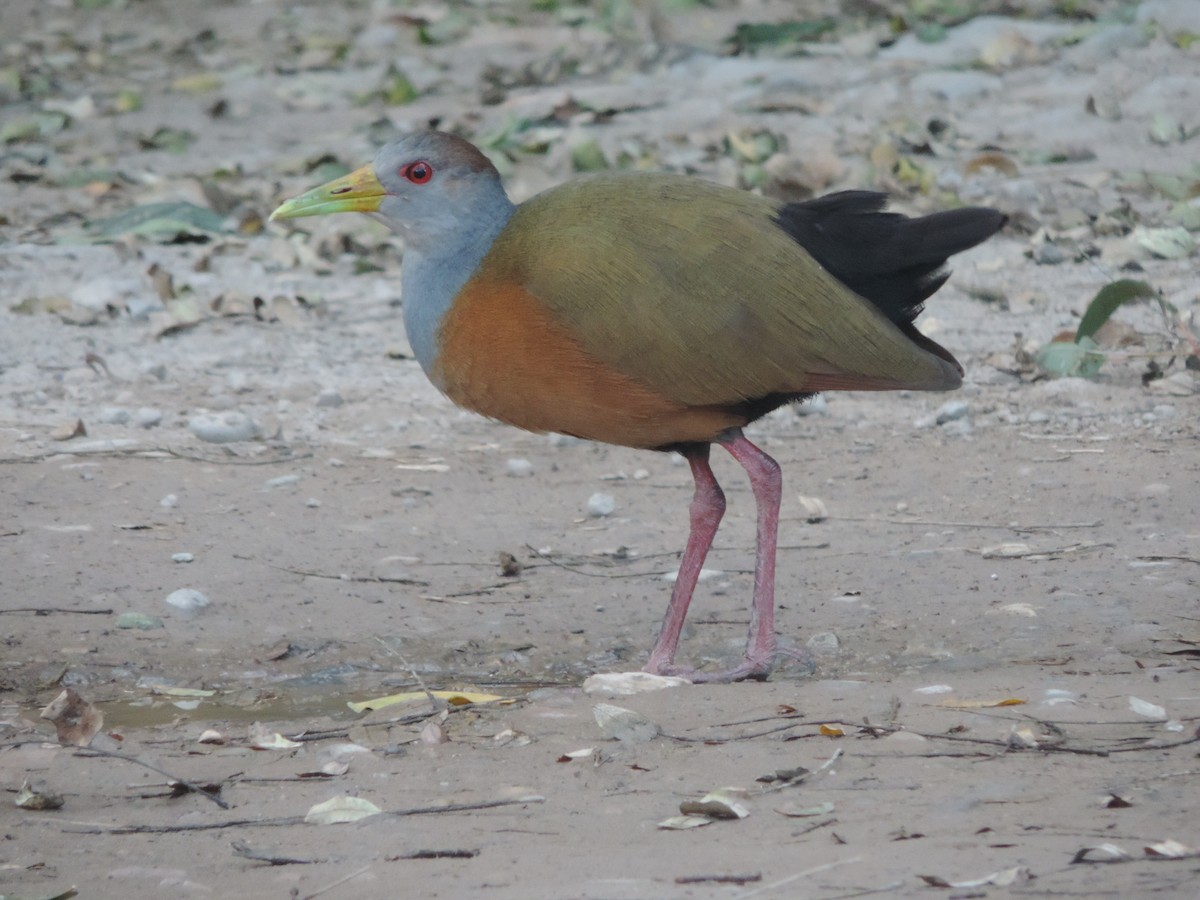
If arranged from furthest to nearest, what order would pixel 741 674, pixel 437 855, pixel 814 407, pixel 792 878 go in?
pixel 814 407 → pixel 741 674 → pixel 437 855 → pixel 792 878

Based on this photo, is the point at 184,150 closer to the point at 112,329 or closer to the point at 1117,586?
the point at 112,329

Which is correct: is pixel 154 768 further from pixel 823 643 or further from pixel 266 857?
pixel 823 643

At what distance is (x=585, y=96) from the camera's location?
11781mm

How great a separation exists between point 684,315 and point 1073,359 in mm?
2756

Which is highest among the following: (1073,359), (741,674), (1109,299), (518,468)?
(1109,299)

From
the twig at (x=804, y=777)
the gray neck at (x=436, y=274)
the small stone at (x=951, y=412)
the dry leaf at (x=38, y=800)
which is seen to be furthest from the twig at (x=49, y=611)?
the small stone at (x=951, y=412)

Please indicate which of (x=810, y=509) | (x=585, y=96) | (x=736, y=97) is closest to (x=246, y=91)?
(x=585, y=96)

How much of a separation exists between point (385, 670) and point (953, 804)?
2.06 meters

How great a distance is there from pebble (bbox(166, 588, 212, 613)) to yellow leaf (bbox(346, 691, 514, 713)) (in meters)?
0.82

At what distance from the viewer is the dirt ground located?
356 cm

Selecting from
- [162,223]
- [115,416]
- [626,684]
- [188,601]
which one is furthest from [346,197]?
[162,223]

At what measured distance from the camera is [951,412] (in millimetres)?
6812

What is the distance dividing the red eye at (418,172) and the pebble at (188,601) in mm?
1447

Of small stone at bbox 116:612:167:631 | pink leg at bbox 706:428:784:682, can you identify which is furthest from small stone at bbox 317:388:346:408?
pink leg at bbox 706:428:784:682
